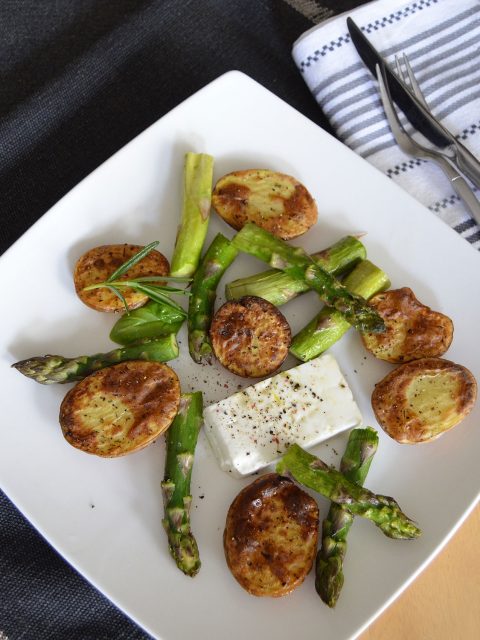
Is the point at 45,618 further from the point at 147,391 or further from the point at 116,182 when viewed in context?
the point at 116,182

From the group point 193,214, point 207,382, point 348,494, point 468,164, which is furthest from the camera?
point 468,164

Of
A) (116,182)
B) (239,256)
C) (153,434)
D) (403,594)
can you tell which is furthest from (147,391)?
(403,594)

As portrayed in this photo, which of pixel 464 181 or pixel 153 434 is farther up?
pixel 464 181

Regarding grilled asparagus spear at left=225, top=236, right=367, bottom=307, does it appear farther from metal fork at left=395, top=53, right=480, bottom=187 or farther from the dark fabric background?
the dark fabric background

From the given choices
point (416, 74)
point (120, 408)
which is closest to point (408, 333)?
point (120, 408)

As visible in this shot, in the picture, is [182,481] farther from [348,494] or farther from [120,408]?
[348,494]
